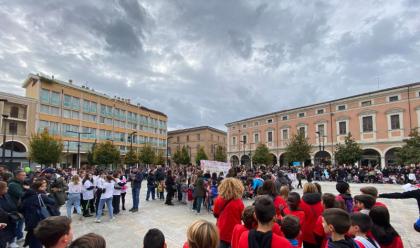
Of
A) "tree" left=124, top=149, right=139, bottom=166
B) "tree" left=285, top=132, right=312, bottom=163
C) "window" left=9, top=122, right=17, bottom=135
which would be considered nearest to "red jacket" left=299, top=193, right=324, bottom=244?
"tree" left=285, top=132, right=312, bottom=163

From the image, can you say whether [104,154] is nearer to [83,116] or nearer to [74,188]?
[83,116]

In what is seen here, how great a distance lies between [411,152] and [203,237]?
33.3m

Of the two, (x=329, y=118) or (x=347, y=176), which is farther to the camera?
(x=329, y=118)

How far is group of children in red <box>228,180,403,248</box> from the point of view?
8.29 ft

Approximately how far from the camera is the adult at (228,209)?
4.04 meters

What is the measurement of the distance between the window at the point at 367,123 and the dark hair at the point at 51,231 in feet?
147

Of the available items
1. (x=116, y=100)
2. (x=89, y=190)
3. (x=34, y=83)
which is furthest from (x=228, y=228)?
(x=116, y=100)

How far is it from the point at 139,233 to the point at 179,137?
7922 cm

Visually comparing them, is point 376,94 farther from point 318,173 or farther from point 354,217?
point 354,217

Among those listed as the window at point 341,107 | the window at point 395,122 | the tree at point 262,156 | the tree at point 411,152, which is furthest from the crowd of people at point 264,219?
the tree at point 262,156

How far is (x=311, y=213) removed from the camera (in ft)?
13.2

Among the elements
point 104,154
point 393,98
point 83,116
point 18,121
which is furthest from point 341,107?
point 18,121

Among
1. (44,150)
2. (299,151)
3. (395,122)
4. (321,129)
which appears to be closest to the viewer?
(44,150)

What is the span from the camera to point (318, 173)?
29.2m
